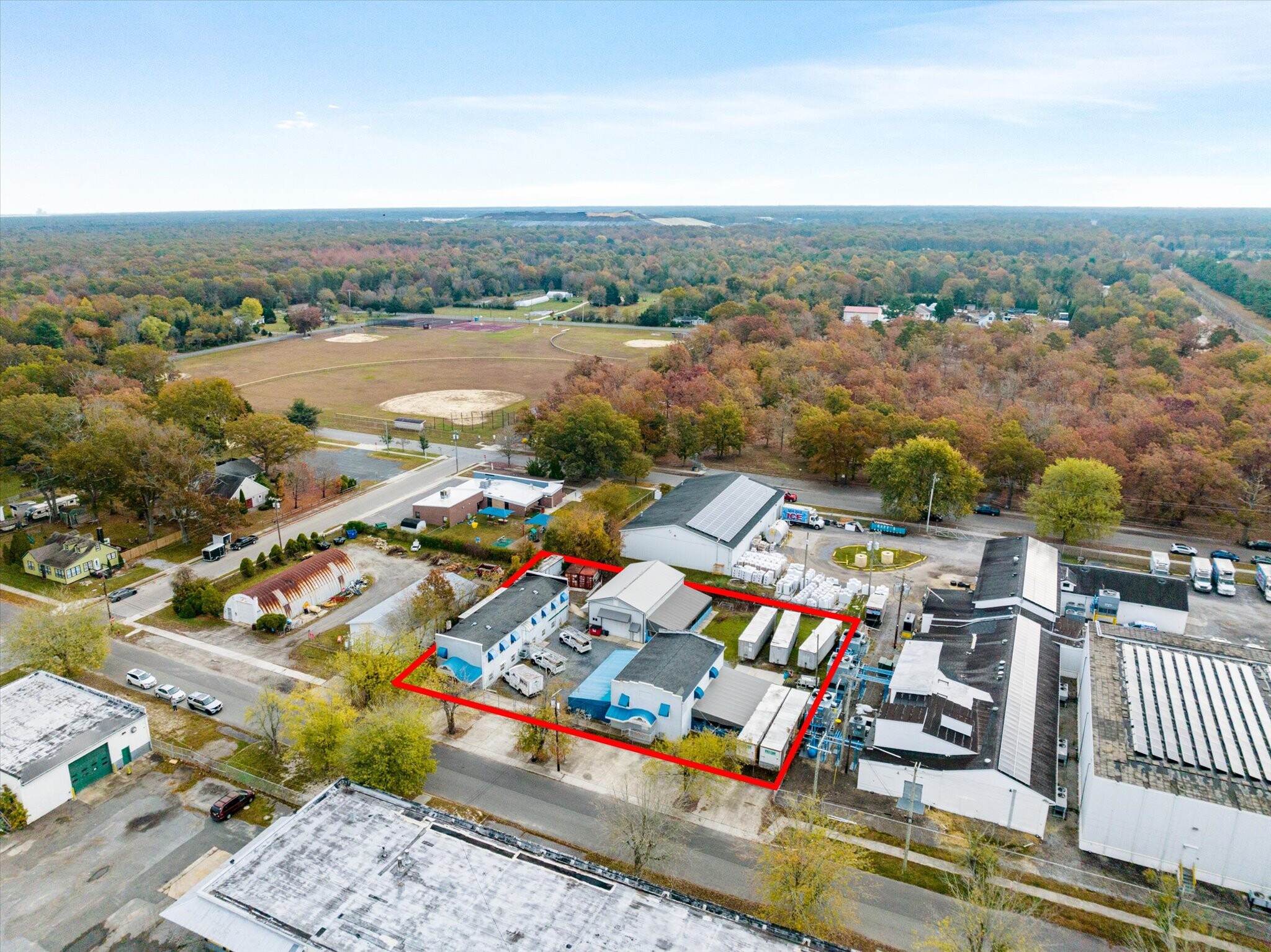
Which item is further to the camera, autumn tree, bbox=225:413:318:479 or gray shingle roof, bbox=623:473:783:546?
autumn tree, bbox=225:413:318:479

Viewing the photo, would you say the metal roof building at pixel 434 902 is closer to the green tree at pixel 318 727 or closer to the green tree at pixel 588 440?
the green tree at pixel 318 727

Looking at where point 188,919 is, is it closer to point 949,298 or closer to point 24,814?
point 24,814

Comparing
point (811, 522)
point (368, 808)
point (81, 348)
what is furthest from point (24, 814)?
point (81, 348)

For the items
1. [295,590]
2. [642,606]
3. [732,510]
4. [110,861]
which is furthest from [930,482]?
[110,861]

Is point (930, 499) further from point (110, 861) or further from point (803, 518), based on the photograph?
point (110, 861)

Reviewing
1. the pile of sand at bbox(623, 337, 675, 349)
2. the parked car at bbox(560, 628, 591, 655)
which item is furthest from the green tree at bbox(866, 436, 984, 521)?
the pile of sand at bbox(623, 337, 675, 349)

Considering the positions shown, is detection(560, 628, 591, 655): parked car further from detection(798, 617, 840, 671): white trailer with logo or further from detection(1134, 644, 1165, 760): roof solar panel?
detection(1134, 644, 1165, 760): roof solar panel
